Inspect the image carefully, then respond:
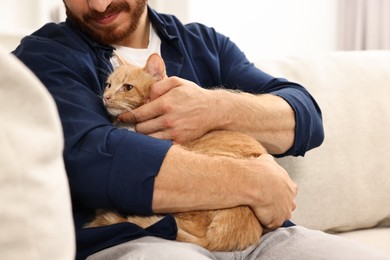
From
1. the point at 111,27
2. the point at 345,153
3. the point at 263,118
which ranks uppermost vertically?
the point at 111,27

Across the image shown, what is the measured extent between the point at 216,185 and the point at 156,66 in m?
0.38

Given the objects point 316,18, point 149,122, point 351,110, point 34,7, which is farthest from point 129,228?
point 316,18

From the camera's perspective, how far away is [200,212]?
131cm

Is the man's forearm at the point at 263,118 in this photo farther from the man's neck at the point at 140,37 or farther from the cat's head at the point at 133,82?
the man's neck at the point at 140,37

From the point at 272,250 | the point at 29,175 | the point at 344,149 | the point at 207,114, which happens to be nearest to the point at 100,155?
the point at 207,114

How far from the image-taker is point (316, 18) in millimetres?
3389

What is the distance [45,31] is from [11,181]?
958 mm

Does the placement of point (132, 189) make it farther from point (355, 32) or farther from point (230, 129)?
point (355, 32)

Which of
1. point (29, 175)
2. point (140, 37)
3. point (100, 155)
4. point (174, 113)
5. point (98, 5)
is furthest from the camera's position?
point (140, 37)

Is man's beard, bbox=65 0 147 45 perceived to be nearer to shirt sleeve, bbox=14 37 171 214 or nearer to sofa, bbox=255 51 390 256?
shirt sleeve, bbox=14 37 171 214

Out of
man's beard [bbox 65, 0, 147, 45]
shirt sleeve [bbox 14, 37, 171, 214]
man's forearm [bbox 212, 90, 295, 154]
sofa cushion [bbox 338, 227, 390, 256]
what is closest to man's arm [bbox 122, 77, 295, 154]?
man's forearm [bbox 212, 90, 295, 154]

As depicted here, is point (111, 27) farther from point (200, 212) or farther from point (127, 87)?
point (200, 212)

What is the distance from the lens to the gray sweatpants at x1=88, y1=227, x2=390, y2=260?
117 centimetres

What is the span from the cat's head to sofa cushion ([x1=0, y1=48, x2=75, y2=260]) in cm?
73
